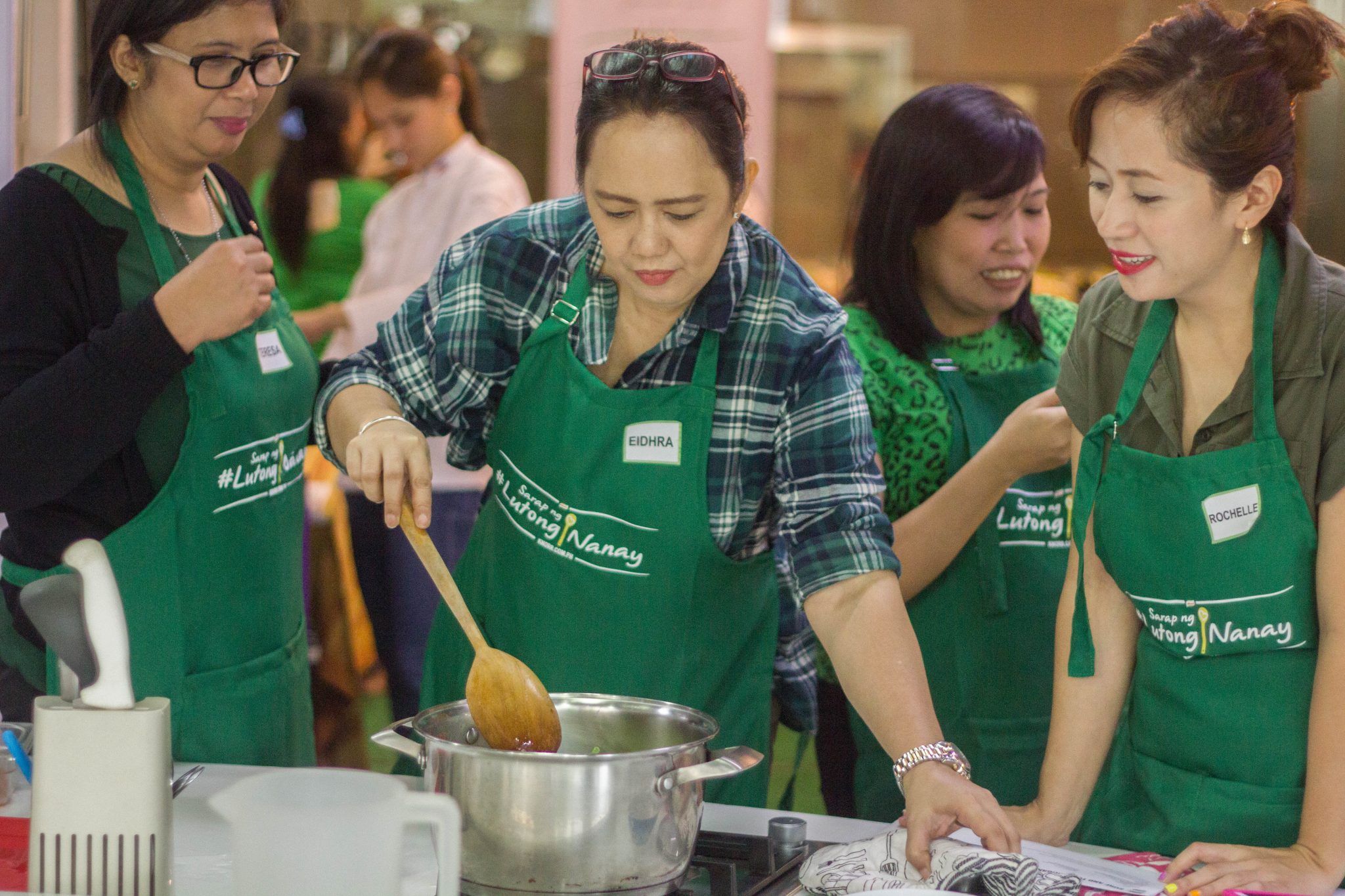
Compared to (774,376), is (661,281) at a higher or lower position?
higher

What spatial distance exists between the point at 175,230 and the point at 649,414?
0.74m

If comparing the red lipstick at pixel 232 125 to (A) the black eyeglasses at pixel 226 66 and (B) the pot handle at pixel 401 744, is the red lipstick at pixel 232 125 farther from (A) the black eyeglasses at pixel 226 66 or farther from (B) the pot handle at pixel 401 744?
(B) the pot handle at pixel 401 744

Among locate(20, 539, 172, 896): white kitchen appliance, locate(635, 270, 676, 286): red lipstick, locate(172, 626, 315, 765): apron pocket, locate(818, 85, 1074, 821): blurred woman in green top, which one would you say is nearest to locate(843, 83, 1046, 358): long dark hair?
locate(818, 85, 1074, 821): blurred woman in green top

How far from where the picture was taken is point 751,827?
4.42 ft

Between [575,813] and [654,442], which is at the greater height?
[654,442]

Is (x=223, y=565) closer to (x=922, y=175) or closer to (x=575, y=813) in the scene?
(x=575, y=813)

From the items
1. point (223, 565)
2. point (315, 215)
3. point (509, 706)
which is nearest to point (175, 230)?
point (223, 565)

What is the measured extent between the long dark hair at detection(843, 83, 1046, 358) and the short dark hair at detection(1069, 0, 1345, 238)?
1.73 ft

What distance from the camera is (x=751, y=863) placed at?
4.00 ft

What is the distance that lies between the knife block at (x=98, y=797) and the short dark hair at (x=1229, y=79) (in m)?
1.12

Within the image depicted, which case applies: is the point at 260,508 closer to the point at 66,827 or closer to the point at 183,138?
the point at 183,138

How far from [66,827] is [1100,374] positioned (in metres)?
1.16

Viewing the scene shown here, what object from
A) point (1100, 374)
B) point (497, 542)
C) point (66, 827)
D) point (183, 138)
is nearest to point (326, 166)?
point (183, 138)

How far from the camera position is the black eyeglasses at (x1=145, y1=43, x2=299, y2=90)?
1.73 meters
